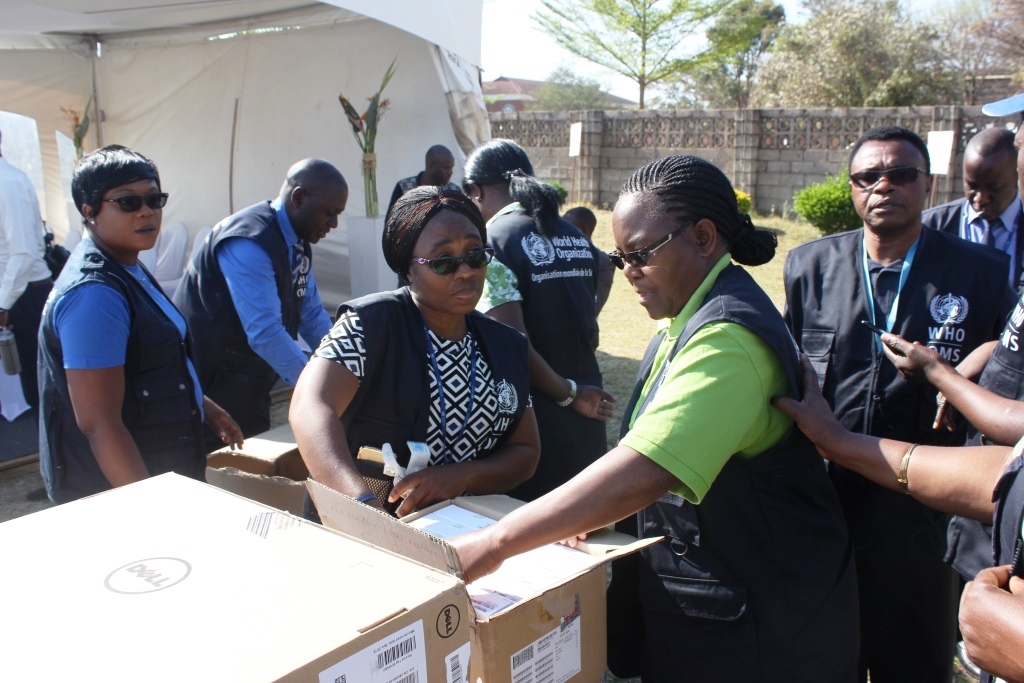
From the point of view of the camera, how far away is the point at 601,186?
1806 cm

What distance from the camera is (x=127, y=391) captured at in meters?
2.42

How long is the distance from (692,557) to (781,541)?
7.1 inches

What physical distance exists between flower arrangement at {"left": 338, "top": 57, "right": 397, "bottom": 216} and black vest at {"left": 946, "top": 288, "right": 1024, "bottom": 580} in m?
6.19

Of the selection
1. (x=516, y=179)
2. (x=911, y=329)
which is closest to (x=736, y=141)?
(x=516, y=179)

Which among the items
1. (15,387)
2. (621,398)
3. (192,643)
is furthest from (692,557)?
(15,387)

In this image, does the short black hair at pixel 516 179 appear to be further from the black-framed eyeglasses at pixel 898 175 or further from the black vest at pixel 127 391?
the black vest at pixel 127 391

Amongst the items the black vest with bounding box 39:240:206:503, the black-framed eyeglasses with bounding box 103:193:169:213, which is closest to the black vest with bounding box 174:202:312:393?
the black-framed eyeglasses with bounding box 103:193:169:213

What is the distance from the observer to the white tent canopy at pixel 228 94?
704cm

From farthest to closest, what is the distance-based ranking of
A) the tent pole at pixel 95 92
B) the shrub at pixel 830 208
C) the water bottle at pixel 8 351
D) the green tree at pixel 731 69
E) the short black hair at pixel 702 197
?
the green tree at pixel 731 69 < the shrub at pixel 830 208 < the tent pole at pixel 95 92 < the water bottle at pixel 8 351 < the short black hair at pixel 702 197

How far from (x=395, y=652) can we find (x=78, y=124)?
9011 mm

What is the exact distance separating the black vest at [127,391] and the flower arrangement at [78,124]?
22.7 ft

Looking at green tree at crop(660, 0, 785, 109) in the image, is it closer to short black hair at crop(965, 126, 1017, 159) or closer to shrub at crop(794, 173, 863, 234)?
shrub at crop(794, 173, 863, 234)

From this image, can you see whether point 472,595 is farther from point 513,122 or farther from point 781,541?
point 513,122

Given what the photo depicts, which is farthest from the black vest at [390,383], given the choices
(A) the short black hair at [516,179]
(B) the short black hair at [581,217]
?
(B) the short black hair at [581,217]
